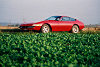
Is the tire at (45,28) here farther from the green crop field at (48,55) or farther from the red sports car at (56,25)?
the green crop field at (48,55)

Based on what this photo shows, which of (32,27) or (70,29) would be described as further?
(70,29)

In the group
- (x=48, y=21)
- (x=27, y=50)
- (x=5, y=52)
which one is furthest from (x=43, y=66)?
(x=48, y=21)

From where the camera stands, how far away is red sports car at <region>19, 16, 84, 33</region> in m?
7.26

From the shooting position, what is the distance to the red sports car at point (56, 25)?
286 inches

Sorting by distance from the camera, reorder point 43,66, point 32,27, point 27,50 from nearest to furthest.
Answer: point 43,66 → point 27,50 → point 32,27

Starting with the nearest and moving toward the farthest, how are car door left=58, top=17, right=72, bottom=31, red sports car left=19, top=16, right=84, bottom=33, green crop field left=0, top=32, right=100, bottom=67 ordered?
green crop field left=0, top=32, right=100, bottom=67 < red sports car left=19, top=16, right=84, bottom=33 < car door left=58, top=17, right=72, bottom=31

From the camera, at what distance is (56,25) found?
799 cm

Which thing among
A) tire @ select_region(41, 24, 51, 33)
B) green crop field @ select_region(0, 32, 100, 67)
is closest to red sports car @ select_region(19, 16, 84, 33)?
tire @ select_region(41, 24, 51, 33)

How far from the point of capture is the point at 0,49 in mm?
3729

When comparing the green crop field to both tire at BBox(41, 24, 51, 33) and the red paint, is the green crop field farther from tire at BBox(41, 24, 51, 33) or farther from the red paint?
the red paint

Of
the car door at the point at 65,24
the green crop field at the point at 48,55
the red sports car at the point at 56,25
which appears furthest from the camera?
the car door at the point at 65,24

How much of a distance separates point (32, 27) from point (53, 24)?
1474 mm

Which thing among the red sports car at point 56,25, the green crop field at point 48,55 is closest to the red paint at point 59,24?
the red sports car at point 56,25

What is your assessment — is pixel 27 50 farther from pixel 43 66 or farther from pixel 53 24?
pixel 53 24
